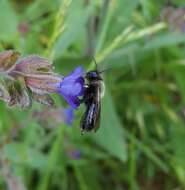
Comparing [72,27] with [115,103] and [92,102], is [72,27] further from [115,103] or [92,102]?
[92,102]

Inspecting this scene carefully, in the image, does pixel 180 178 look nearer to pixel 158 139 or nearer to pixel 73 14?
pixel 158 139

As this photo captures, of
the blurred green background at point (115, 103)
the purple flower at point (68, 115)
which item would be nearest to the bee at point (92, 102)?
the purple flower at point (68, 115)

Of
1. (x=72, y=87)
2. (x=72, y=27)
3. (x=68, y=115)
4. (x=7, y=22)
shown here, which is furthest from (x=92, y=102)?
(x=7, y=22)

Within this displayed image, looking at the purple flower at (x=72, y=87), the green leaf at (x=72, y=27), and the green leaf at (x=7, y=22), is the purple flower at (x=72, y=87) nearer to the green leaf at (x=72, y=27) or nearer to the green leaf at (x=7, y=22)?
the green leaf at (x=72, y=27)

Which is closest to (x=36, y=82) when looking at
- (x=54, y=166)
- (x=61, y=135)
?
(x=61, y=135)

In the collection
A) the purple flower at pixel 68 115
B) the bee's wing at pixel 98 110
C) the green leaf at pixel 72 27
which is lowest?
the bee's wing at pixel 98 110

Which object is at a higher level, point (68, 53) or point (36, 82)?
point (68, 53)

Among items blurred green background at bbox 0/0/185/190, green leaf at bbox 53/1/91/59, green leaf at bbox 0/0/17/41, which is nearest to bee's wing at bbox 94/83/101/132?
blurred green background at bbox 0/0/185/190

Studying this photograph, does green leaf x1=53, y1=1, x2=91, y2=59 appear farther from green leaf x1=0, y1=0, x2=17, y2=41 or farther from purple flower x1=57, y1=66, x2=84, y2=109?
purple flower x1=57, y1=66, x2=84, y2=109
